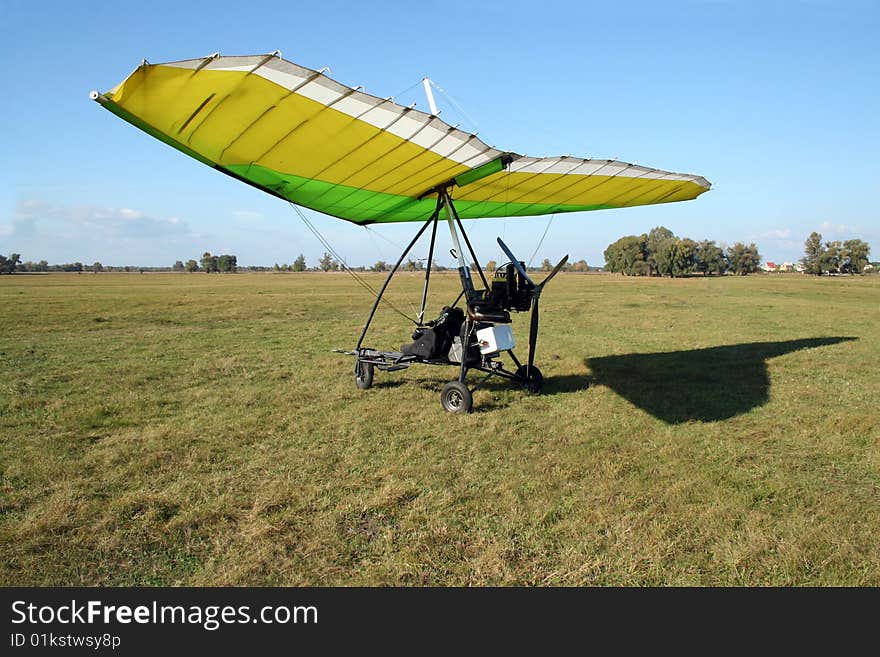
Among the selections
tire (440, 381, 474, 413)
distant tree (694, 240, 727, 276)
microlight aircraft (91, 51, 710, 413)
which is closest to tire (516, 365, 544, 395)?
microlight aircraft (91, 51, 710, 413)

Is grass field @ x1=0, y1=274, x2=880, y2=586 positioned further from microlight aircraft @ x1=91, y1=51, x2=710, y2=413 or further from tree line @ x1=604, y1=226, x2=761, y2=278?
tree line @ x1=604, y1=226, x2=761, y2=278

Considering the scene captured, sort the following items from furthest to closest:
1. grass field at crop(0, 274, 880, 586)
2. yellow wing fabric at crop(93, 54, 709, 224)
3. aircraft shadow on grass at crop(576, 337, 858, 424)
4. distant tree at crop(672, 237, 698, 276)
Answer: distant tree at crop(672, 237, 698, 276) → aircraft shadow on grass at crop(576, 337, 858, 424) → yellow wing fabric at crop(93, 54, 709, 224) → grass field at crop(0, 274, 880, 586)

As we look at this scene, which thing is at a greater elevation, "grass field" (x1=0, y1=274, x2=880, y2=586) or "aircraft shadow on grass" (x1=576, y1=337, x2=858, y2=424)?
"aircraft shadow on grass" (x1=576, y1=337, x2=858, y2=424)

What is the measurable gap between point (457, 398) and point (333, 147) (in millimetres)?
3651

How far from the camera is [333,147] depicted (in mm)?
5656

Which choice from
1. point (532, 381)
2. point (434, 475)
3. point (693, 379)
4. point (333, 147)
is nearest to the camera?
point (434, 475)

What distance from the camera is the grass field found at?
3.38m

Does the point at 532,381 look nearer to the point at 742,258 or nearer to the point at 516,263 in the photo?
the point at 516,263

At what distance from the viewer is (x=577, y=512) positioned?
407cm

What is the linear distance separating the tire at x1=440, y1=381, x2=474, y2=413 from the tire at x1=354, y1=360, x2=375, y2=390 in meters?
1.83

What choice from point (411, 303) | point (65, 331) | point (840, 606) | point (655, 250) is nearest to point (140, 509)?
point (840, 606)

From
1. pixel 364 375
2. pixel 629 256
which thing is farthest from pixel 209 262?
pixel 364 375

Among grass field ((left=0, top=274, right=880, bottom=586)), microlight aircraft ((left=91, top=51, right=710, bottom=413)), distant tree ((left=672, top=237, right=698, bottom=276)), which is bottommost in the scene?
grass field ((left=0, top=274, right=880, bottom=586))

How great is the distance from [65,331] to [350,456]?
1454cm
